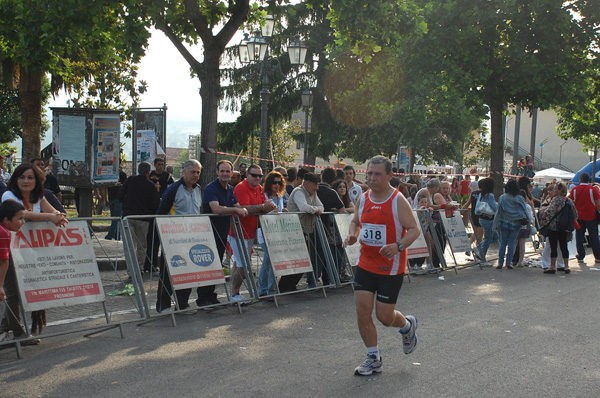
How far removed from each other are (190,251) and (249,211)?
1297mm

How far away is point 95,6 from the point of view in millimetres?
12422

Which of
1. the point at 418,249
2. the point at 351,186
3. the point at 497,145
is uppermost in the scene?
the point at 497,145

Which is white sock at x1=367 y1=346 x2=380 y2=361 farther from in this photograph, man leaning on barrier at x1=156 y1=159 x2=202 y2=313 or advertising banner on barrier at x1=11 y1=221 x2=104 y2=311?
man leaning on barrier at x1=156 y1=159 x2=202 y2=313

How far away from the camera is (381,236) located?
20.4 feet

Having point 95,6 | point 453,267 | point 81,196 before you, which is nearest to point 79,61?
point 81,196

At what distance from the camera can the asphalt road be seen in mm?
5672

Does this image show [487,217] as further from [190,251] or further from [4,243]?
[4,243]

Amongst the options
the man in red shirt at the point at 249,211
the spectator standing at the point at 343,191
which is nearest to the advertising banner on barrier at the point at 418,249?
the spectator standing at the point at 343,191

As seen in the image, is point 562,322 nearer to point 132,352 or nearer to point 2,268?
point 132,352

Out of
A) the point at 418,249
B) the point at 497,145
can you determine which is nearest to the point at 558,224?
the point at 418,249

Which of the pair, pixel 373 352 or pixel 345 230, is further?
pixel 345 230

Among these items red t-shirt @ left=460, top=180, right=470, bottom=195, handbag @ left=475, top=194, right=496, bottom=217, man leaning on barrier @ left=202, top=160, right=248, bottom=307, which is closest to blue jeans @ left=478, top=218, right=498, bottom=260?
handbag @ left=475, top=194, right=496, bottom=217

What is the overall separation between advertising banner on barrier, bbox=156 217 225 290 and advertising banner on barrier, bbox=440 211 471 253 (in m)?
6.42

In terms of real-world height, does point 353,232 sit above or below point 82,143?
below
